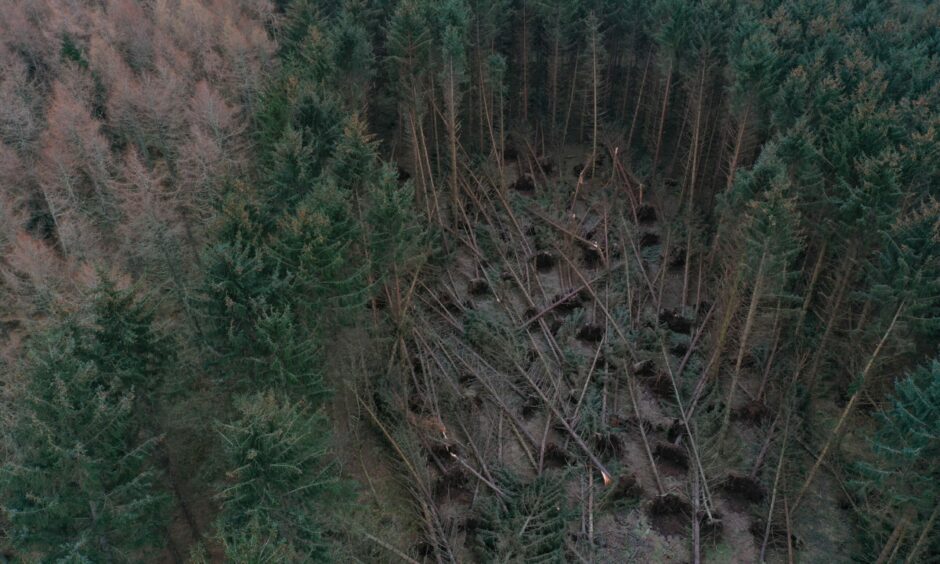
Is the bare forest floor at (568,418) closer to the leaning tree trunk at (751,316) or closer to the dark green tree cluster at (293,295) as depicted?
the leaning tree trunk at (751,316)

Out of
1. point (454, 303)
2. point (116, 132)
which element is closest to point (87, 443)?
point (454, 303)

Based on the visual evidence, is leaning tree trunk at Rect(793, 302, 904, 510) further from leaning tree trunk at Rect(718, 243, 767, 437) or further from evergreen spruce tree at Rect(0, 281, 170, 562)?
evergreen spruce tree at Rect(0, 281, 170, 562)

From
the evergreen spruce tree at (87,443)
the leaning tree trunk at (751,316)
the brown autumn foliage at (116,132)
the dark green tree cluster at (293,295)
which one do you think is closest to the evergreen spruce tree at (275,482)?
the dark green tree cluster at (293,295)

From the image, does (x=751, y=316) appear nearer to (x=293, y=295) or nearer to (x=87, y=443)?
(x=293, y=295)

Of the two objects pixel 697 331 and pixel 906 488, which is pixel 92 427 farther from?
pixel 697 331

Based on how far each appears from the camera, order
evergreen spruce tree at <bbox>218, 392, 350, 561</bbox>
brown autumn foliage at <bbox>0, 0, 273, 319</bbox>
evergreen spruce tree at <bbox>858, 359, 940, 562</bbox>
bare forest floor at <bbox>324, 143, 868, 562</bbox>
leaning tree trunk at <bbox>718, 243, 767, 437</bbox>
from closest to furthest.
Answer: evergreen spruce tree at <bbox>218, 392, 350, 561</bbox> < evergreen spruce tree at <bbox>858, 359, 940, 562</bbox> < bare forest floor at <bbox>324, 143, 868, 562</bbox> < leaning tree trunk at <bbox>718, 243, 767, 437</bbox> < brown autumn foliage at <bbox>0, 0, 273, 319</bbox>

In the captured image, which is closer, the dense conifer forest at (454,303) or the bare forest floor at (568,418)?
the dense conifer forest at (454,303)

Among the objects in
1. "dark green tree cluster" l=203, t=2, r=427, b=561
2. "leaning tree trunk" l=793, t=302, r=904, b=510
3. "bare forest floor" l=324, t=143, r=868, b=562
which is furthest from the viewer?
"bare forest floor" l=324, t=143, r=868, b=562

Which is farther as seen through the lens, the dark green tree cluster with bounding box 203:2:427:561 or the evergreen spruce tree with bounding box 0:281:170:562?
the dark green tree cluster with bounding box 203:2:427:561

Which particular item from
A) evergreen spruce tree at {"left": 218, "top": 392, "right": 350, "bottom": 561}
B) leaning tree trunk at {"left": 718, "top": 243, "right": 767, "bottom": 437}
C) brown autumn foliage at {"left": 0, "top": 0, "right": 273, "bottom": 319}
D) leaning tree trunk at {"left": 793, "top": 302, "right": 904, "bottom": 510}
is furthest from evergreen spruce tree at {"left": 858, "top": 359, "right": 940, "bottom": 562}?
brown autumn foliage at {"left": 0, "top": 0, "right": 273, "bottom": 319}

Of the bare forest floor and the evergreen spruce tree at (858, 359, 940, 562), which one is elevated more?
the evergreen spruce tree at (858, 359, 940, 562)
